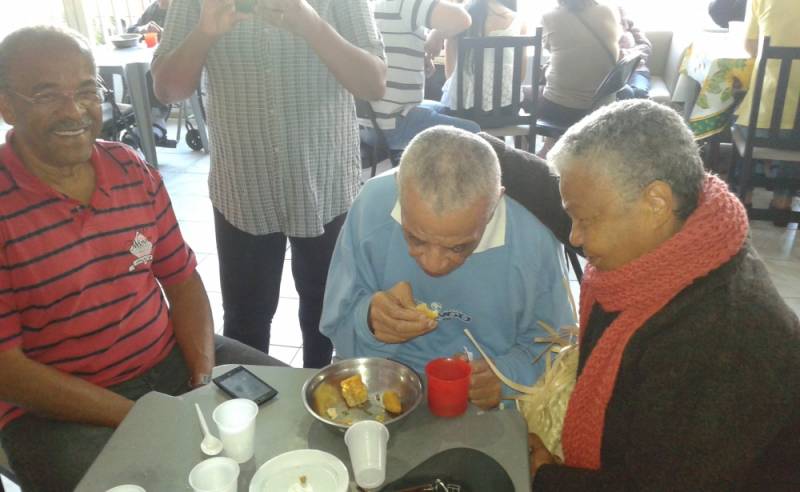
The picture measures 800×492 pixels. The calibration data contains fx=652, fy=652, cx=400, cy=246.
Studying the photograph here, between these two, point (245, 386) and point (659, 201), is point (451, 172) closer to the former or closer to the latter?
point (659, 201)

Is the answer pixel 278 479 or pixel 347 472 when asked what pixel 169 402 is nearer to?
pixel 278 479

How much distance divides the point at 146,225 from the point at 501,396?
1058 mm

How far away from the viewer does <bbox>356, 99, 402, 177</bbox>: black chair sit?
374cm

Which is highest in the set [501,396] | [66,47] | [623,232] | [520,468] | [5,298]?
[66,47]

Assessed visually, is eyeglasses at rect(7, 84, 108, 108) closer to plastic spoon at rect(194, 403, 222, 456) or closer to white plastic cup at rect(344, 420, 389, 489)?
plastic spoon at rect(194, 403, 222, 456)

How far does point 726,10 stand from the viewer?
5.19 m

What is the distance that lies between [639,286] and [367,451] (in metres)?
0.63

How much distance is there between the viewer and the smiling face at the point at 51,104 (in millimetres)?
1540

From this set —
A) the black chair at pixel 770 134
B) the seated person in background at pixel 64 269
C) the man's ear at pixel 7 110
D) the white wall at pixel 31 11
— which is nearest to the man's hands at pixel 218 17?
the seated person in background at pixel 64 269

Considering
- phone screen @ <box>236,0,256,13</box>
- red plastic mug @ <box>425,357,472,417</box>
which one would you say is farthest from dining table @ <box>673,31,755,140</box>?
red plastic mug @ <box>425,357,472,417</box>

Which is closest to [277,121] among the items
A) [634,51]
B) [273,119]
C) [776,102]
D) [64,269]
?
[273,119]

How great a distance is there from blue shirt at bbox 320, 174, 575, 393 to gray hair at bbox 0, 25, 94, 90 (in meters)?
0.84

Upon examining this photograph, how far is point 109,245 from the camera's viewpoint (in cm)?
169

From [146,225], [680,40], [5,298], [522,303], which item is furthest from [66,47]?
[680,40]
